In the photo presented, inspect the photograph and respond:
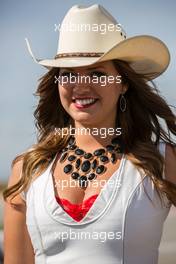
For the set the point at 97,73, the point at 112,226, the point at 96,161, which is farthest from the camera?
the point at 96,161

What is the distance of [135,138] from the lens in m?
4.07

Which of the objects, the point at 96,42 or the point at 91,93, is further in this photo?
the point at 96,42

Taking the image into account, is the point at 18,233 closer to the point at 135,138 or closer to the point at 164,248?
the point at 135,138

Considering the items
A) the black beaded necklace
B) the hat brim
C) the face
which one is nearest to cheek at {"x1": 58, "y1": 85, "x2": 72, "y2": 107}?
the face

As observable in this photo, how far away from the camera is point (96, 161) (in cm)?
405

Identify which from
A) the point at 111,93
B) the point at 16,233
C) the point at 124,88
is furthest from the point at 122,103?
the point at 16,233

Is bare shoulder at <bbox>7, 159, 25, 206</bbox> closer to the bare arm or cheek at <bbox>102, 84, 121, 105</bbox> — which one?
the bare arm

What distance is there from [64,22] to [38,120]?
575 mm

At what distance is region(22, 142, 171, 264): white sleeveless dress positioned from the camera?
12.5ft

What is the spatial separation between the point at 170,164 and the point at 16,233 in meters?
0.85

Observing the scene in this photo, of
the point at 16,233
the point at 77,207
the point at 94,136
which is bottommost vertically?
the point at 16,233

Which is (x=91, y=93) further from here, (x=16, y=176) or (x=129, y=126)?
(x=16, y=176)

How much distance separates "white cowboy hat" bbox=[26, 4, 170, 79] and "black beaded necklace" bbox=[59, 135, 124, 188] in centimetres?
42

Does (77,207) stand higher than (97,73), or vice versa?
(97,73)
